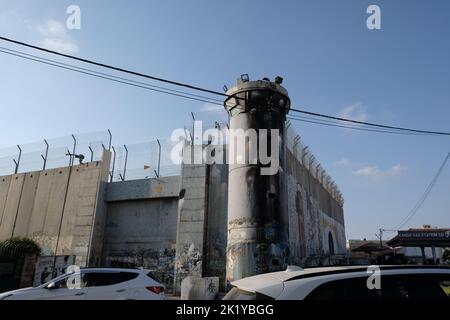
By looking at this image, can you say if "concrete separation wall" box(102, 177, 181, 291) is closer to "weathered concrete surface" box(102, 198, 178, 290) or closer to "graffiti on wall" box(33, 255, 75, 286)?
"weathered concrete surface" box(102, 198, 178, 290)

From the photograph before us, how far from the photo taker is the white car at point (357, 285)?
277cm

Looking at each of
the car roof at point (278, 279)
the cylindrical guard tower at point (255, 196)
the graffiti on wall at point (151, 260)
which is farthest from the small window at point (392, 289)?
the graffiti on wall at point (151, 260)

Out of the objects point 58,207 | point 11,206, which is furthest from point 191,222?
point 11,206

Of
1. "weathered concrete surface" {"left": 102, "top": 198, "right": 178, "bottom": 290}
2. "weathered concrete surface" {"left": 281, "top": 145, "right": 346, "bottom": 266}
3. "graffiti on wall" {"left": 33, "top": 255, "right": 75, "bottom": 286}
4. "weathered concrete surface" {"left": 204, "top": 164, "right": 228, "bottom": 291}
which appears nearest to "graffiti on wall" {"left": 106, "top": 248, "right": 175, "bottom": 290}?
"weathered concrete surface" {"left": 102, "top": 198, "right": 178, "bottom": 290}

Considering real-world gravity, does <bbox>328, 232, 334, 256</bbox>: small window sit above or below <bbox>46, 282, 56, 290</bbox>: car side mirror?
above

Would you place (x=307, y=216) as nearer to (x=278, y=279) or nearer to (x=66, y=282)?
(x=66, y=282)

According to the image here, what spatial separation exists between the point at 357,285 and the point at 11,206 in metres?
24.6

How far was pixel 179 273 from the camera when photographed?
15609 millimetres

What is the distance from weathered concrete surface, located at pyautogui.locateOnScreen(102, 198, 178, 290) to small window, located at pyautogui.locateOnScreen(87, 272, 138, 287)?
8237mm

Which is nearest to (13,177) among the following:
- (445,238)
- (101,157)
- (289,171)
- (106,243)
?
(101,157)

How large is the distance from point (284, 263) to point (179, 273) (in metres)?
5.17

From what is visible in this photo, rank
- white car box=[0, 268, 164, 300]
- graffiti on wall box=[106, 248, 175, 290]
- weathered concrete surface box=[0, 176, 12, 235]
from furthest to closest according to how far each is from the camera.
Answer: weathered concrete surface box=[0, 176, 12, 235]
graffiti on wall box=[106, 248, 175, 290]
white car box=[0, 268, 164, 300]

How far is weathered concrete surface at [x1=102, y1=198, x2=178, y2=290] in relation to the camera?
1722 cm
